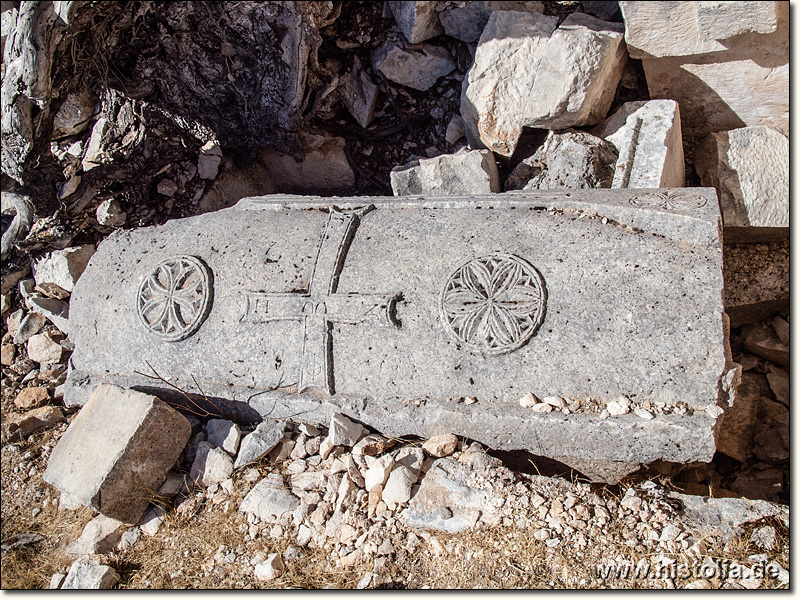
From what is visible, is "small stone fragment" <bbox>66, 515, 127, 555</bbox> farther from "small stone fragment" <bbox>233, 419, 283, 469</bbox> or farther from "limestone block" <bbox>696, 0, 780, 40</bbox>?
"limestone block" <bbox>696, 0, 780, 40</bbox>

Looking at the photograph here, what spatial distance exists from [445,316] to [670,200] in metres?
1.04

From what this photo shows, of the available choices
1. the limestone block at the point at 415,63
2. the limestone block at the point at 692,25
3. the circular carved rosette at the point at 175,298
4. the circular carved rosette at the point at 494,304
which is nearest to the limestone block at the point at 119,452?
the circular carved rosette at the point at 175,298

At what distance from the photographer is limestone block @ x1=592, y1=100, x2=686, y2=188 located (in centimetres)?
317

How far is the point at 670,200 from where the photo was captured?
259cm

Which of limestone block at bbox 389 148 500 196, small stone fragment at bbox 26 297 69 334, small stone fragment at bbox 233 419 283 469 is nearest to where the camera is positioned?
small stone fragment at bbox 233 419 283 469

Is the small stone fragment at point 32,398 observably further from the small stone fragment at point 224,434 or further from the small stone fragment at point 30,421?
the small stone fragment at point 224,434

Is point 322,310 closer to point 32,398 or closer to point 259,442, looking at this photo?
point 259,442

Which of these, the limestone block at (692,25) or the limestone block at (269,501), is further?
the limestone block at (692,25)

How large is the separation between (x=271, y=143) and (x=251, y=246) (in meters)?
1.61

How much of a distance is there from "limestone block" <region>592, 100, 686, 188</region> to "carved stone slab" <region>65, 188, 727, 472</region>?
0.50m

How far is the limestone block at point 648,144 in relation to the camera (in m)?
3.17

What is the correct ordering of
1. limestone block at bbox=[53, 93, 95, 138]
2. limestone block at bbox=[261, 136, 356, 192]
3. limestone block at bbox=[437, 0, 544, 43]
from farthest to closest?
1. limestone block at bbox=[261, 136, 356, 192]
2. limestone block at bbox=[437, 0, 544, 43]
3. limestone block at bbox=[53, 93, 95, 138]

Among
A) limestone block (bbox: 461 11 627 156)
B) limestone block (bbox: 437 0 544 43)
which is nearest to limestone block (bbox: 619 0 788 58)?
limestone block (bbox: 461 11 627 156)

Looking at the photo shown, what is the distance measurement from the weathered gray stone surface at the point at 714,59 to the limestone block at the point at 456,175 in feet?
3.41
